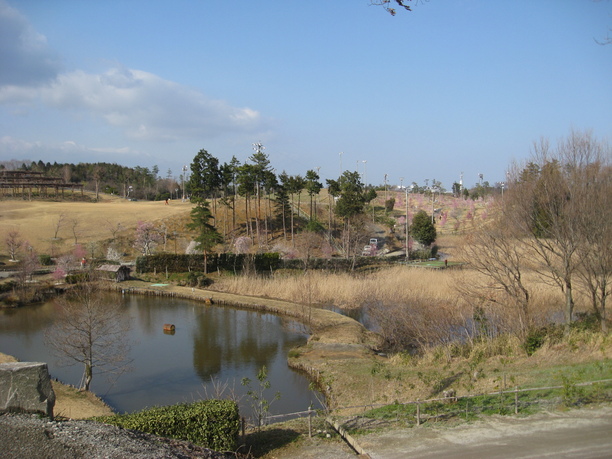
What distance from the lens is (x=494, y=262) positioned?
18766mm

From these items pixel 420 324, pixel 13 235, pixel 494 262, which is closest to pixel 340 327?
pixel 420 324

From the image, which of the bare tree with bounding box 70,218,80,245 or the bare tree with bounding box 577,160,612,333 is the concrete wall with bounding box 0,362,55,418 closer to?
the bare tree with bounding box 577,160,612,333

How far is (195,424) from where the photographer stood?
28.7ft

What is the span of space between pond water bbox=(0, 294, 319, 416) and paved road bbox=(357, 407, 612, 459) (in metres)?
5.07

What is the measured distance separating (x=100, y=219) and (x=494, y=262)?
172 feet

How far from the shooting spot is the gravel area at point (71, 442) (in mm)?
6562

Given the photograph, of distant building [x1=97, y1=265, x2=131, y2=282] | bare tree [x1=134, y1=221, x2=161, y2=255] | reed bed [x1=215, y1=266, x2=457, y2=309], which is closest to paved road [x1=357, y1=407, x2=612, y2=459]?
reed bed [x1=215, y1=266, x2=457, y2=309]

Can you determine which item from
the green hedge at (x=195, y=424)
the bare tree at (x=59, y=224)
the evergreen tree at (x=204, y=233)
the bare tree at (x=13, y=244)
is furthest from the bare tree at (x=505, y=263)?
the bare tree at (x=59, y=224)

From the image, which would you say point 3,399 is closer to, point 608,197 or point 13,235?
point 608,197

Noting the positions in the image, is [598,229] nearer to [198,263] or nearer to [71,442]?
[71,442]

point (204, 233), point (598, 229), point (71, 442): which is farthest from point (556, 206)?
point (204, 233)

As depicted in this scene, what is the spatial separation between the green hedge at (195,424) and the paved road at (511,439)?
2.47 meters

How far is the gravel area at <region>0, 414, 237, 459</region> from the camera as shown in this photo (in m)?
6.56

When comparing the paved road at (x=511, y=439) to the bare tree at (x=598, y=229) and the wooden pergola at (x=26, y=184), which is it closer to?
the bare tree at (x=598, y=229)
